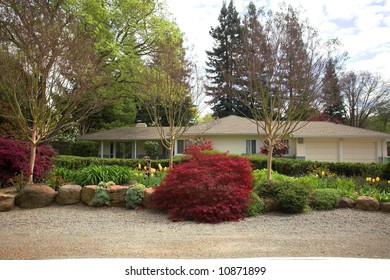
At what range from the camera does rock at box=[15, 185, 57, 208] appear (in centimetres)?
712

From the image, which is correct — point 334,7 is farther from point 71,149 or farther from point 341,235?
point 71,149

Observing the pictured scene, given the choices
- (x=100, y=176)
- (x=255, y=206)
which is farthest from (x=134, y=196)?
(x=255, y=206)

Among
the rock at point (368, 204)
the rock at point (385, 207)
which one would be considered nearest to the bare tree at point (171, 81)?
the rock at point (368, 204)

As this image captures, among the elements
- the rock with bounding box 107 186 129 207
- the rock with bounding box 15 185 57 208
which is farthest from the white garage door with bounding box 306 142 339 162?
the rock with bounding box 15 185 57 208

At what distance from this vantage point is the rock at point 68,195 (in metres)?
7.32

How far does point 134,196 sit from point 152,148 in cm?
1391

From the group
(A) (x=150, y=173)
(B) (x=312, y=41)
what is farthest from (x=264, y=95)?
(A) (x=150, y=173)

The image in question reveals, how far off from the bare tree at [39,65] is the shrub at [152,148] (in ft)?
38.8

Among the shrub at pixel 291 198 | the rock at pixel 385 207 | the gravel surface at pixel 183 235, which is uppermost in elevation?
the shrub at pixel 291 198

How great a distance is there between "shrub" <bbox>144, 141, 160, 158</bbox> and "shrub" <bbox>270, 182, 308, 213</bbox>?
48.8 feet

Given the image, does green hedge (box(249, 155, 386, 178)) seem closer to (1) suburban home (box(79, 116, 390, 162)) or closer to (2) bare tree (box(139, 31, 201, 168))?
(2) bare tree (box(139, 31, 201, 168))

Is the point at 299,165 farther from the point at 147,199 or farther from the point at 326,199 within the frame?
the point at 147,199

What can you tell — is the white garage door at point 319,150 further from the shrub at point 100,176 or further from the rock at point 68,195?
the rock at point 68,195

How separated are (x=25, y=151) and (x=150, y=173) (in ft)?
11.7
